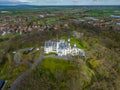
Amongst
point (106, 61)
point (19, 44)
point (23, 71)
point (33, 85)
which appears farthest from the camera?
point (19, 44)

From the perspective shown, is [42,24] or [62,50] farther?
[42,24]

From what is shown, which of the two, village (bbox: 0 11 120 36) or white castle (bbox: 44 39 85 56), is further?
village (bbox: 0 11 120 36)

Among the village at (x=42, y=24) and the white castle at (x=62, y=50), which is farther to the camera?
the village at (x=42, y=24)

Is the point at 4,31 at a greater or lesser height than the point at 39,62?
lesser

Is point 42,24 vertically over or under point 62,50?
under

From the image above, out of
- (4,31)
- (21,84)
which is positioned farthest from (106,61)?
(4,31)

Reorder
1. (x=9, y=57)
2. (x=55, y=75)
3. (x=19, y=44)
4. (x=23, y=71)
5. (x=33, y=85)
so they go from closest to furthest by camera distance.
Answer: (x=33, y=85)
(x=55, y=75)
(x=23, y=71)
(x=9, y=57)
(x=19, y=44)

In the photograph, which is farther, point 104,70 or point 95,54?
point 95,54

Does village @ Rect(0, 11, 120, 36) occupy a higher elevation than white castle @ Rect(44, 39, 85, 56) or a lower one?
lower

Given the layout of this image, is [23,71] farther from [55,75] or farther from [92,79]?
[92,79]

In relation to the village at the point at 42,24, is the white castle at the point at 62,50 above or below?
above
